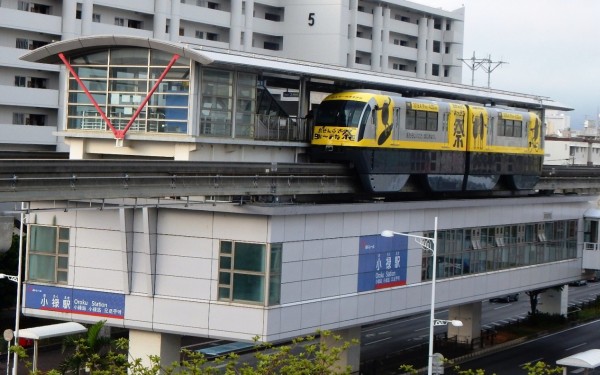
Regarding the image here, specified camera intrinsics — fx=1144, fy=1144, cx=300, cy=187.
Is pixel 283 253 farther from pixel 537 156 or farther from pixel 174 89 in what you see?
pixel 537 156

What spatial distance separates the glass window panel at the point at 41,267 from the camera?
35.6 meters

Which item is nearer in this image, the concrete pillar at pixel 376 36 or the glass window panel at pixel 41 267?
the glass window panel at pixel 41 267

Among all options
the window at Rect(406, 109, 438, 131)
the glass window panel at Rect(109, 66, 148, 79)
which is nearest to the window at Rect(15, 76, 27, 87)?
the window at Rect(406, 109, 438, 131)

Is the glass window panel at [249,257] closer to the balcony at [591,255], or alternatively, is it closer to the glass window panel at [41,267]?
the glass window panel at [41,267]

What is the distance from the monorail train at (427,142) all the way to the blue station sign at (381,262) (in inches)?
76.1

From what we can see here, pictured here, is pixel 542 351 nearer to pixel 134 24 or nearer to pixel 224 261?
pixel 224 261

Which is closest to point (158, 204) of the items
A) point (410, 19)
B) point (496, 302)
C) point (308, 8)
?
point (496, 302)

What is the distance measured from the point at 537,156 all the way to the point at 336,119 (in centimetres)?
1496

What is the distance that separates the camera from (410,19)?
9194 cm

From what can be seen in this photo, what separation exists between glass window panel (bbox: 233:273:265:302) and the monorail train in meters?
6.40

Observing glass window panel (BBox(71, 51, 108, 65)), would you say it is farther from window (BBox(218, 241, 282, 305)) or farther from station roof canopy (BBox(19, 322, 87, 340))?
station roof canopy (BBox(19, 322, 87, 340))

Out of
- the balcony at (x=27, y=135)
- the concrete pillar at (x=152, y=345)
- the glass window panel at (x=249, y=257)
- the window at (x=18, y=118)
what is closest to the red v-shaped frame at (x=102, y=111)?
the glass window panel at (x=249, y=257)

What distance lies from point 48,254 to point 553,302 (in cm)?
3453

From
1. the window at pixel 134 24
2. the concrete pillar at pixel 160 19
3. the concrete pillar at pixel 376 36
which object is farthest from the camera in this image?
the concrete pillar at pixel 376 36
